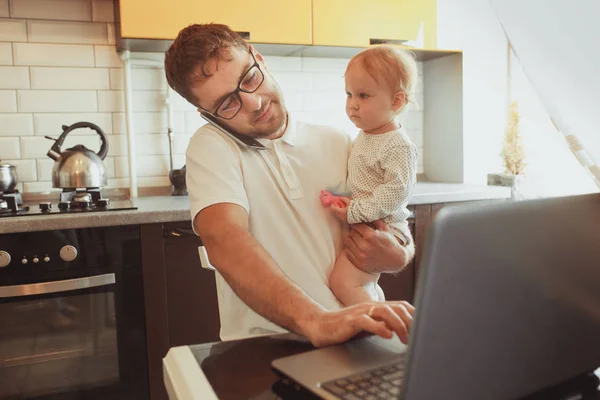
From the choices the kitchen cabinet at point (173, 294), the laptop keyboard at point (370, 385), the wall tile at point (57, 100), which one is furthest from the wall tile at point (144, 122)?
the laptop keyboard at point (370, 385)

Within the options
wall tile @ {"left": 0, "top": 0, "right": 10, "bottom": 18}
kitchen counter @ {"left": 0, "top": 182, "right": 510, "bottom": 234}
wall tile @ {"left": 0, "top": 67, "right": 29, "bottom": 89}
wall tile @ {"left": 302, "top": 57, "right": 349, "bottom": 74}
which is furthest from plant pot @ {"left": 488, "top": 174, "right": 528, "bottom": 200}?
wall tile @ {"left": 0, "top": 0, "right": 10, "bottom": 18}

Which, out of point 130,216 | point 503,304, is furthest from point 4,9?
point 503,304

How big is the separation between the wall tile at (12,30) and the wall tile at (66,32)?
0.02 m

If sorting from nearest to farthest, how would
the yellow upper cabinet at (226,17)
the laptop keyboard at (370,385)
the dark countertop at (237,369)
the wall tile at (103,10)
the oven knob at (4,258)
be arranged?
the laptop keyboard at (370,385), the dark countertop at (237,369), the oven knob at (4,258), the yellow upper cabinet at (226,17), the wall tile at (103,10)

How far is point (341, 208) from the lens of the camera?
141 cm

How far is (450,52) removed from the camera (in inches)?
Result: 119

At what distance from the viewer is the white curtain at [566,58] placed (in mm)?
1490

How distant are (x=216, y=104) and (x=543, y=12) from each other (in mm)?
938

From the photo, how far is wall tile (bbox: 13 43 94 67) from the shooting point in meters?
2.52

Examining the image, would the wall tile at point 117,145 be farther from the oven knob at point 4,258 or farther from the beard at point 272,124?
Result: the beard at point 272,124

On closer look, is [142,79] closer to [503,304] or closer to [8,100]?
[8,100]

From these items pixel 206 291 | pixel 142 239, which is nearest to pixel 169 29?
pixel 142 239

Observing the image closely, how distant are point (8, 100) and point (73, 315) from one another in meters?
1.02

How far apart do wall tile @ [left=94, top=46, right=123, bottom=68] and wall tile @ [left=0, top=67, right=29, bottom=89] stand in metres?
0.30
